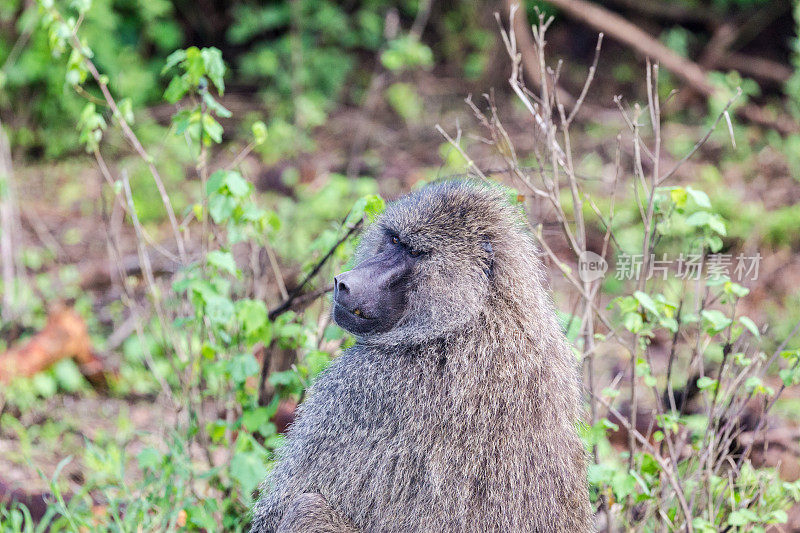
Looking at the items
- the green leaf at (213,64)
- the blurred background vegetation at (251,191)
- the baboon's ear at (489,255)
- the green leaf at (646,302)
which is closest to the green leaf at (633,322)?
the green leaf at (646,302)

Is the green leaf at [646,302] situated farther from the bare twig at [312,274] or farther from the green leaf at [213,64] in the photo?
the green leaf at [213,64]

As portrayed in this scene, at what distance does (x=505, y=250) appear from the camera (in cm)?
218

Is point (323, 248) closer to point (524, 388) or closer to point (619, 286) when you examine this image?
point (524, 388)

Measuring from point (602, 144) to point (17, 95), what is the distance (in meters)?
5.33

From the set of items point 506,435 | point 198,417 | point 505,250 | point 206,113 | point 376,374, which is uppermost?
point 206,113

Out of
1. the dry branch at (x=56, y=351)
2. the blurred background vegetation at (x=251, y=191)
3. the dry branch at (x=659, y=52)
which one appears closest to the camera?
the blurred background vegetation at (x=251, y=191)

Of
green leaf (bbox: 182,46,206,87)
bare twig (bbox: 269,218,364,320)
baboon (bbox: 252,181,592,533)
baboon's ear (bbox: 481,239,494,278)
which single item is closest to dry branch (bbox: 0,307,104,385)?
bare twig (bbox: 269,218,364,320)

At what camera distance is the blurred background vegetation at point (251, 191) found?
9.32 feet

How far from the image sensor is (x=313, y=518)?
207cm

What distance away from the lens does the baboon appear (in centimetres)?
205

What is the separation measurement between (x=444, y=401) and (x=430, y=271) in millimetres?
343

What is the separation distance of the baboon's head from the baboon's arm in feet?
1.46

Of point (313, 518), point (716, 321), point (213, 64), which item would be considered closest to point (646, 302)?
point (716, 321)

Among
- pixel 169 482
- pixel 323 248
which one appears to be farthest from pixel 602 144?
pixel 169 482
